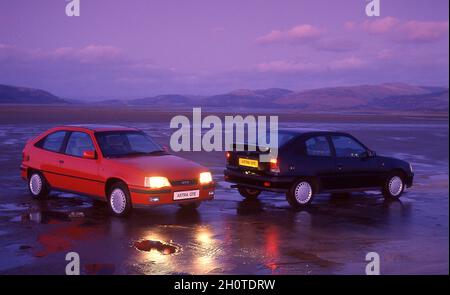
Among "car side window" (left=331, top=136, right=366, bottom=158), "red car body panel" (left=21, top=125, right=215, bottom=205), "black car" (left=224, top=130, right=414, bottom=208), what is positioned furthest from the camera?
"car side window" (left=331, top=136, right=366, bottom=158)

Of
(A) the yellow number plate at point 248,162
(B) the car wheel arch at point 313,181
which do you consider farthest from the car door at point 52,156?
(B) the car wheel arch at point 313,181

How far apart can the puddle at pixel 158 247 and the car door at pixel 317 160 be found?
13.9 ft

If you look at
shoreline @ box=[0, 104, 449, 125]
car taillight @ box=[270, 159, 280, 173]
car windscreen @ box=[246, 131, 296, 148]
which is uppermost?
car windscreen @ box=[246, 131, 296, 148]

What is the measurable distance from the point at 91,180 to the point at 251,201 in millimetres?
3515

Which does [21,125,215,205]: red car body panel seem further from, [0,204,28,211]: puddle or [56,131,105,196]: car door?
[0,204,28,211]: puddle

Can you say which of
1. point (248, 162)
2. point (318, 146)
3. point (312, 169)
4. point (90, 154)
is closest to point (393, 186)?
point (318, 146)

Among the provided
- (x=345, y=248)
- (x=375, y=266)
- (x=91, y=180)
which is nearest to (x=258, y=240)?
(x=345, y=248)

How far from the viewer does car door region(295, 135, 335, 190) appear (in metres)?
12.6

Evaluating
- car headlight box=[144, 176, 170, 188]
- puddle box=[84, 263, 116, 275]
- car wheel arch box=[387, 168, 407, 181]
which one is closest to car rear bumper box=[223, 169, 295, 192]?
car headlight box=[144, 176, 170, 188]

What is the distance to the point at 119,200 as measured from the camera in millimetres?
11156

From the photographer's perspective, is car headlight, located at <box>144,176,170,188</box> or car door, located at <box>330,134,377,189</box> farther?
car door, located at <box>330,134,377,189</box>

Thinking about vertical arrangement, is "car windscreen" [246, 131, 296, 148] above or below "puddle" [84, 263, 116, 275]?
above

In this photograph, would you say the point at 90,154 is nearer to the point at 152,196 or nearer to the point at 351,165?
the point at 152,196

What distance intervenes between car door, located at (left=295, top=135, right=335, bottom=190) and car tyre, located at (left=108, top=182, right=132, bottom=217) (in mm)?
3512
